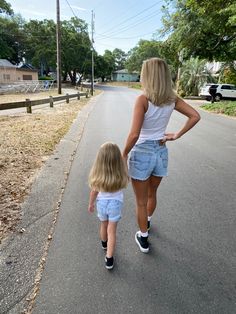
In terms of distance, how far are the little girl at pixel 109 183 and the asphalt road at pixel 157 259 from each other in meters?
0.28

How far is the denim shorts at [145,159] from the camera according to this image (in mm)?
2615

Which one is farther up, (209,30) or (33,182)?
(209,30)

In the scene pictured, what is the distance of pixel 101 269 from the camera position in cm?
254

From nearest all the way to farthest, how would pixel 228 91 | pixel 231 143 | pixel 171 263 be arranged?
pixel 171 263 < pixel 231 143 < pixel 228 91

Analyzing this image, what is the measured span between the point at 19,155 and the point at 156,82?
450cm

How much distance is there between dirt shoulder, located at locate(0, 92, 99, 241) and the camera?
363 centimetres

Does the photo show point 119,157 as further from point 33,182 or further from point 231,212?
point 33,182

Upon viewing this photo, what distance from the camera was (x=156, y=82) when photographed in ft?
7.75

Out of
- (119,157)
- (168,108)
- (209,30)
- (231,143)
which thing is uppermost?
(209,30)

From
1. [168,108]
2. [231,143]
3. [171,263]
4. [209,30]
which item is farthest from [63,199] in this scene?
[209,30]

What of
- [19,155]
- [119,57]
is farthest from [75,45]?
[119,57]

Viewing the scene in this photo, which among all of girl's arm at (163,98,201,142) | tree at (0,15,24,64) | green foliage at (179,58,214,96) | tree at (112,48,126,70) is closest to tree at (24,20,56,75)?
tree at (0,15,24,64)

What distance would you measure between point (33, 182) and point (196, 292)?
3.09 m

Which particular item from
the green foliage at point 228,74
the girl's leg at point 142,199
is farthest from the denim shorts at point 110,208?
the green foliage at point 228,74
